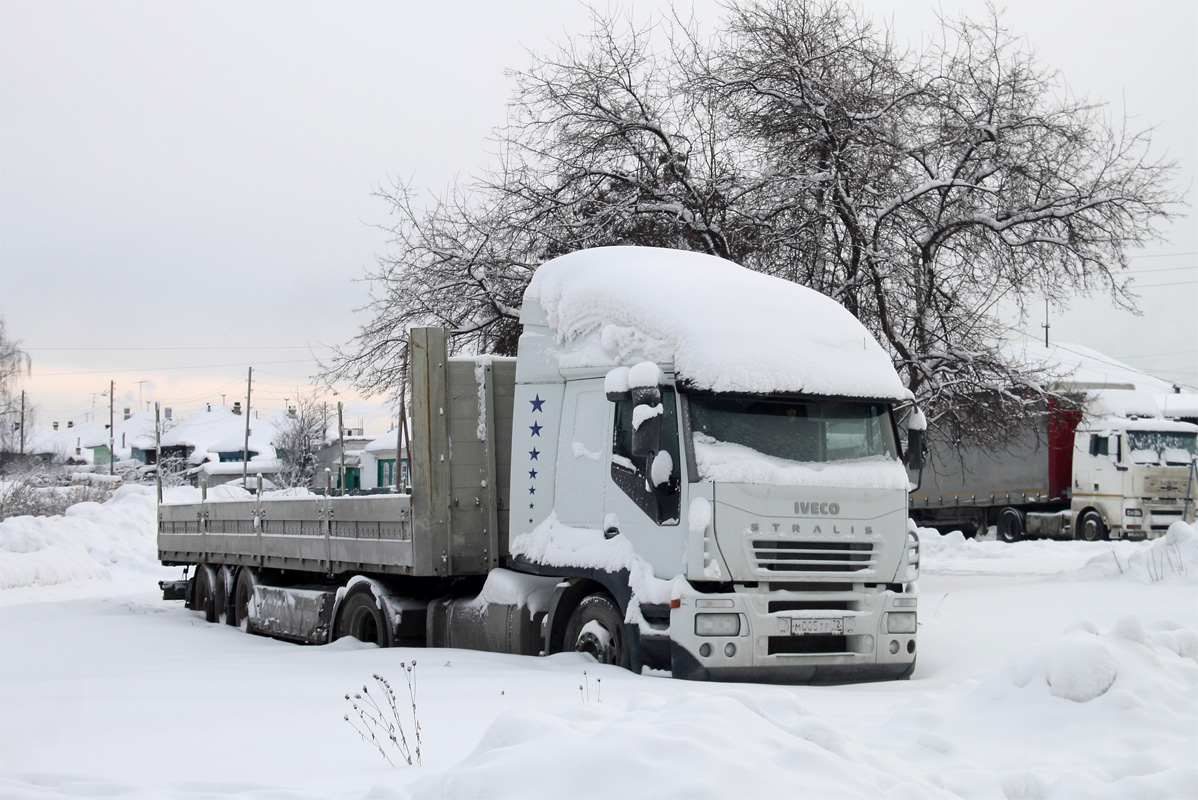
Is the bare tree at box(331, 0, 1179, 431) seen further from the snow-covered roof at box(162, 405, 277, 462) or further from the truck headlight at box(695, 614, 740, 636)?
the snow-covered roof at box(162, 405, 277, 462)

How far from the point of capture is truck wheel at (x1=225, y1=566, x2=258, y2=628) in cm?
1465

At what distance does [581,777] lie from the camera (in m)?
3.93

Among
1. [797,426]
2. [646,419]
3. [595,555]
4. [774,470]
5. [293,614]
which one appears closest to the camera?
[646,419]

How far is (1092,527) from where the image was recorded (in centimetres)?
2630

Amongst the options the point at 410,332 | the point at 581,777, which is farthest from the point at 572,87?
the point at 581,777

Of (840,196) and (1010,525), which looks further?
(1010,525)

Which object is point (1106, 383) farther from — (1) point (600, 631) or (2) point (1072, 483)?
(1) point (600, 631)

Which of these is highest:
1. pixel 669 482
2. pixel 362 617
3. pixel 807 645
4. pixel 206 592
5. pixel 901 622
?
pixel 669 482

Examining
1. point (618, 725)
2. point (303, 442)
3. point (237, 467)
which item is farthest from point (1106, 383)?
point (237, 467)

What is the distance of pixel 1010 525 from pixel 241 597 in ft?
67.1

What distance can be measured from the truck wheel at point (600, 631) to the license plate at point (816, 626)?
3.91 ft

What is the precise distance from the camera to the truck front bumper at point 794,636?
7625mm

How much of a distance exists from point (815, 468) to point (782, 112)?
8695 millimetres

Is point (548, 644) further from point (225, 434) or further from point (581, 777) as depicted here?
point (225, 434)
